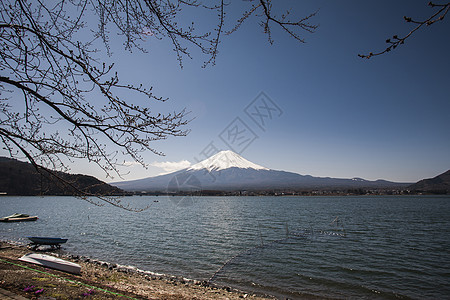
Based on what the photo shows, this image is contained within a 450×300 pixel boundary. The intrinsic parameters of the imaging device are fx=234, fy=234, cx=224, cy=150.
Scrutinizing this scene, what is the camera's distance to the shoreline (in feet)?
22.4

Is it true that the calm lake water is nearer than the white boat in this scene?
No

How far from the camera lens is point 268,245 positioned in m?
19.6

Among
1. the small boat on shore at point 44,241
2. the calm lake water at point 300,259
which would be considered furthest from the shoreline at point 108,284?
the small boat on shore at point 44,241

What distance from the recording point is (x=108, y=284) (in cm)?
1015

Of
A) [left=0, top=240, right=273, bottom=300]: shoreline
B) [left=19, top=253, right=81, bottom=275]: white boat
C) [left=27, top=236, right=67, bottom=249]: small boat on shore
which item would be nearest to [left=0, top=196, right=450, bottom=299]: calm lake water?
[left=27, top=236, right=67, bottom=249]: small boat on shore

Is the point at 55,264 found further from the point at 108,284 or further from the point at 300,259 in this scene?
the point at 300,259

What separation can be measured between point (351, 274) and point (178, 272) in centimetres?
974

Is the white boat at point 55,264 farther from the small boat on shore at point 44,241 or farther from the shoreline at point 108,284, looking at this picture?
the small boat on shore at point 44,241

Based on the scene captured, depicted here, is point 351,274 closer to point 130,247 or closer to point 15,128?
point 15,128

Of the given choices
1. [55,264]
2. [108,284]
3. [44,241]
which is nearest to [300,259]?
[108,284]

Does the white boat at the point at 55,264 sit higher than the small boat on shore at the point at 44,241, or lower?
higher

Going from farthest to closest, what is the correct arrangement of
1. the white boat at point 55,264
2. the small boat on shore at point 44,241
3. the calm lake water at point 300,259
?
the small boat on shore at point 44,241 → the calm lake water at point 300,259 → the white boat at point 55,264

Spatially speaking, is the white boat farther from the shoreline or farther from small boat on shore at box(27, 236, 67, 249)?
small boat on shore at box(27, 236, 67, 249)

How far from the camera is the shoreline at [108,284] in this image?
6.82m
